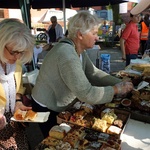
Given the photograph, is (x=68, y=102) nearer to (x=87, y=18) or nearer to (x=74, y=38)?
(x=74, y=38)

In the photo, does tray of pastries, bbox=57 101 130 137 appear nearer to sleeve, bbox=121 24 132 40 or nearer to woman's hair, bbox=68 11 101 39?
woman's hair, bbox=68 11 101 39

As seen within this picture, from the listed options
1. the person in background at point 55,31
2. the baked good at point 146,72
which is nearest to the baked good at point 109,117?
the baked good at point 146,72

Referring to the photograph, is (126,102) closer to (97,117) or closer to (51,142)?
(97,117)

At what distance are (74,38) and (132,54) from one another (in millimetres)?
3386

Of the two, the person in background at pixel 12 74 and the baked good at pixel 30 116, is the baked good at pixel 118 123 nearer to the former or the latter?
the baked good at pixel 30 116

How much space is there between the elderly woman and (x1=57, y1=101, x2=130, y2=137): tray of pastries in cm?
11

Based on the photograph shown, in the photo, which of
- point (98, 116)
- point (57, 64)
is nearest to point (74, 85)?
point (57, 64)

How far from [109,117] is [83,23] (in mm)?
697

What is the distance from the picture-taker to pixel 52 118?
1.85 metres

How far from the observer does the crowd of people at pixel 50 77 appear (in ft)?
4.83

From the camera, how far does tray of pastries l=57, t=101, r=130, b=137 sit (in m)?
1.45

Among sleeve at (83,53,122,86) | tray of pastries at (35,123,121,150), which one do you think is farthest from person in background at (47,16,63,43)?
tray of pastries at (35,123,121,150)

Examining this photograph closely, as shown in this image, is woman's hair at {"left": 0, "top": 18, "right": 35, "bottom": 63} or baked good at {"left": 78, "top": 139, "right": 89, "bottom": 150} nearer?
baked good at {"left": 78, "top": 139, "right": 89, "bottom": 150}

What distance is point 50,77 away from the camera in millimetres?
1688
